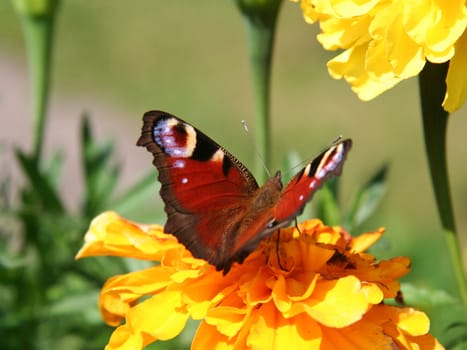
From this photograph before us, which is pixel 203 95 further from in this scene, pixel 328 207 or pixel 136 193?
pixel 328 207

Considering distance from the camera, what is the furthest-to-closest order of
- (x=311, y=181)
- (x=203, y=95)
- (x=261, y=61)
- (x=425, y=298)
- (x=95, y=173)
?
(x=203, y=95)
(x=95, y=173)
(x=261, y=61)
(x=425, y=298)
(x=311, y=181)

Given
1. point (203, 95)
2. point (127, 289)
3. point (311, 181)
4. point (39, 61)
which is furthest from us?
point (203, 95)

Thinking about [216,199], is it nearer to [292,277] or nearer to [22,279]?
[292,277]

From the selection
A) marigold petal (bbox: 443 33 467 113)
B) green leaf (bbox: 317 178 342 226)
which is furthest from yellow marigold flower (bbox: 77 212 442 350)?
green leaf (bbox: 317 178 342 226)

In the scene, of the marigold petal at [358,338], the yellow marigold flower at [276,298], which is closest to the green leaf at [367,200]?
the yellow marigold flower at [276,298]

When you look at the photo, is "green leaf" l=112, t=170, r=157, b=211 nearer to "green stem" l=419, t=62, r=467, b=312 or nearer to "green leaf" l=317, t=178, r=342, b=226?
"green leaf" l=317, t=178, r=342, b=226

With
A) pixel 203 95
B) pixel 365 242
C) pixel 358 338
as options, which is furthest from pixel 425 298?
pixel 203 95
